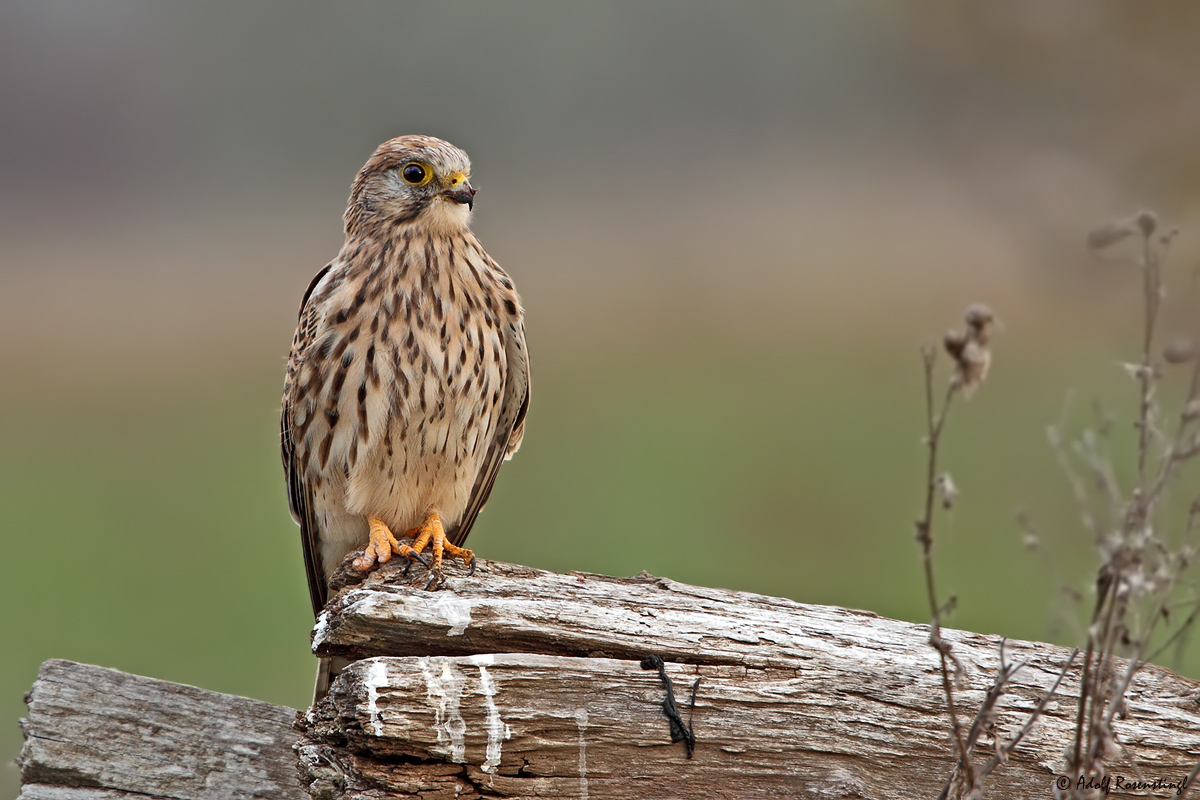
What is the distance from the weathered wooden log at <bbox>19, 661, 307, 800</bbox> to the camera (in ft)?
7.19

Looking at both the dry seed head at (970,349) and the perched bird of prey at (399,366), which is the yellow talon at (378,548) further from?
the dry seed head at (970,349)

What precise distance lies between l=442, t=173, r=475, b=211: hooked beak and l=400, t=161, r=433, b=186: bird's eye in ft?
0.21

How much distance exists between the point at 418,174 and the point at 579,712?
156cm

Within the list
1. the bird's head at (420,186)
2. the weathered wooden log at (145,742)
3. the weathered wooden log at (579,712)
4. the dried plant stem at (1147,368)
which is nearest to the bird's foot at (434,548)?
the weathered wooden log at (579,712)

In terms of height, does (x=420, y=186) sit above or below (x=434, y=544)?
above

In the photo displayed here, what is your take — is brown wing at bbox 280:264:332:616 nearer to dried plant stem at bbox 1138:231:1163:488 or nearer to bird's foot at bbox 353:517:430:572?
bird's foot at bbox 353:517:430:572

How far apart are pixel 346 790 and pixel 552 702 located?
15.1 inches

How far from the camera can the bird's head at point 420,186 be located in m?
2.95

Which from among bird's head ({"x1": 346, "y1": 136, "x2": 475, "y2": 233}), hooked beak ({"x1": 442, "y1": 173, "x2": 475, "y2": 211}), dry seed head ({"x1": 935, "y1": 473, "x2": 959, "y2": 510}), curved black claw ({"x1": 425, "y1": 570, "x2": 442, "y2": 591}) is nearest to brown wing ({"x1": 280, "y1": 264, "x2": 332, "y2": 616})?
bird's head ({"x1": 346, "y1": 136, "x2": 475, "y2": 233})

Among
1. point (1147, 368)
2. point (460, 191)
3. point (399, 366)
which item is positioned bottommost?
point (1147, 368)

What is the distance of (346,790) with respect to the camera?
1.91 meters

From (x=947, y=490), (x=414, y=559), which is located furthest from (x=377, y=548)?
(x=947, y=490)

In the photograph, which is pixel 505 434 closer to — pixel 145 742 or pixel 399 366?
pixel 399 366

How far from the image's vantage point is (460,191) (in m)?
2.94
